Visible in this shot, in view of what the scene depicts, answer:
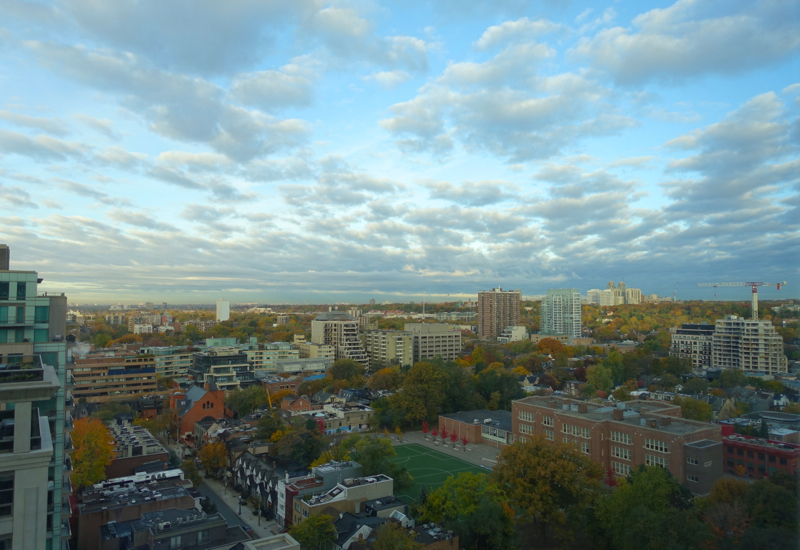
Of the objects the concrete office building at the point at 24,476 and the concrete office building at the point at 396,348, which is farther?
the concrete office building at the point at 396,348

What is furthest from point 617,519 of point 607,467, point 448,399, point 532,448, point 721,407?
point 721,407

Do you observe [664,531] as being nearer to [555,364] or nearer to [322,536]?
[322,536]

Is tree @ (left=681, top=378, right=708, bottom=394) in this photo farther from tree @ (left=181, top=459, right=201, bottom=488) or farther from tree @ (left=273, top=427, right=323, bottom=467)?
tree @ (left=181, top=459, right=201, bottom=488)

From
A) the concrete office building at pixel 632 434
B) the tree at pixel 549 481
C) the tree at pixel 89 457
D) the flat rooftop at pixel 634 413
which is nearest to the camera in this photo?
the tree at pixel 549 481

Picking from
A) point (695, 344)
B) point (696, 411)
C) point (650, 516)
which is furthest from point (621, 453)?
point (695, 344)

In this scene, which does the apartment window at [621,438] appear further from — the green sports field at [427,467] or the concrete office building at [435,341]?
the concrete office building at [435,341]

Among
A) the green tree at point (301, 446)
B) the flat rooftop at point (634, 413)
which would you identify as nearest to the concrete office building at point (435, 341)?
the flat rooftop at point (634, 413)
